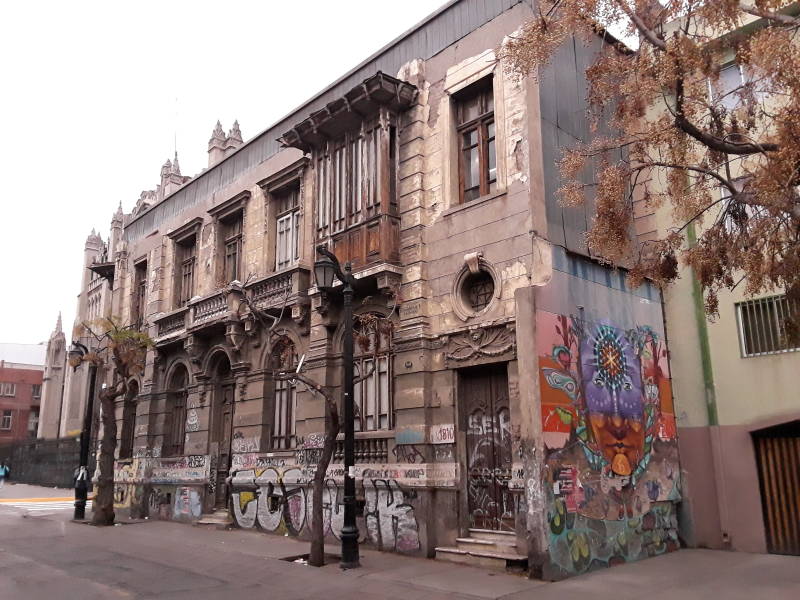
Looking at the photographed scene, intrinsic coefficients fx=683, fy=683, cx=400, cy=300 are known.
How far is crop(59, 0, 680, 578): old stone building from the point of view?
11273mm

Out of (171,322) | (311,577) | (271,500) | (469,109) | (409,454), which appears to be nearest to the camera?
(311,577)

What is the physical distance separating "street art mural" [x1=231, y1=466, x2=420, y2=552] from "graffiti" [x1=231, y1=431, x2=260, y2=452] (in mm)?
540

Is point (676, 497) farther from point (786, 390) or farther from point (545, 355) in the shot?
point (545, 355)

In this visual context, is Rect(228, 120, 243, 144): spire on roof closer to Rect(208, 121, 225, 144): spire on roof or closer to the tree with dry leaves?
→ Rect(208, 121, 225, 144): spire on roof

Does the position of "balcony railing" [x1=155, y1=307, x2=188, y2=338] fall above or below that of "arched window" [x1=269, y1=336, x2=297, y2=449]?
above

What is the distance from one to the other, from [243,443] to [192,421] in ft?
9.67

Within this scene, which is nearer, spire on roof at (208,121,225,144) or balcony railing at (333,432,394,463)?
balcony railing at (333,432,394,463)

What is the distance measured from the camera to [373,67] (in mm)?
15812

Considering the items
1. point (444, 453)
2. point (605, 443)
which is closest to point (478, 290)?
point (444, 453)

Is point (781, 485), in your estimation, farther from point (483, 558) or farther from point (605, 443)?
point (483, 558)

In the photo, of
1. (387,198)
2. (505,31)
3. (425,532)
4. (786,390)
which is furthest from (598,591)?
(505,31)

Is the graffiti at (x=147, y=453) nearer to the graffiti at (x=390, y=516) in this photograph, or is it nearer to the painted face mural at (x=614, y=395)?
the graffiti at (x=390, y=516)

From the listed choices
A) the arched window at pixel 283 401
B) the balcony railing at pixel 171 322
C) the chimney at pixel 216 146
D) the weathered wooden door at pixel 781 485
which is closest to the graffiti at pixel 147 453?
the balcony railing at pixel 171 322

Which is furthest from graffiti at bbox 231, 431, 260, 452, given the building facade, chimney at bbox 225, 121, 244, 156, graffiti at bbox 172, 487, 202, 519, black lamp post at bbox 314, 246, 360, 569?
chimney at bbox 225, 121, 244, 156
